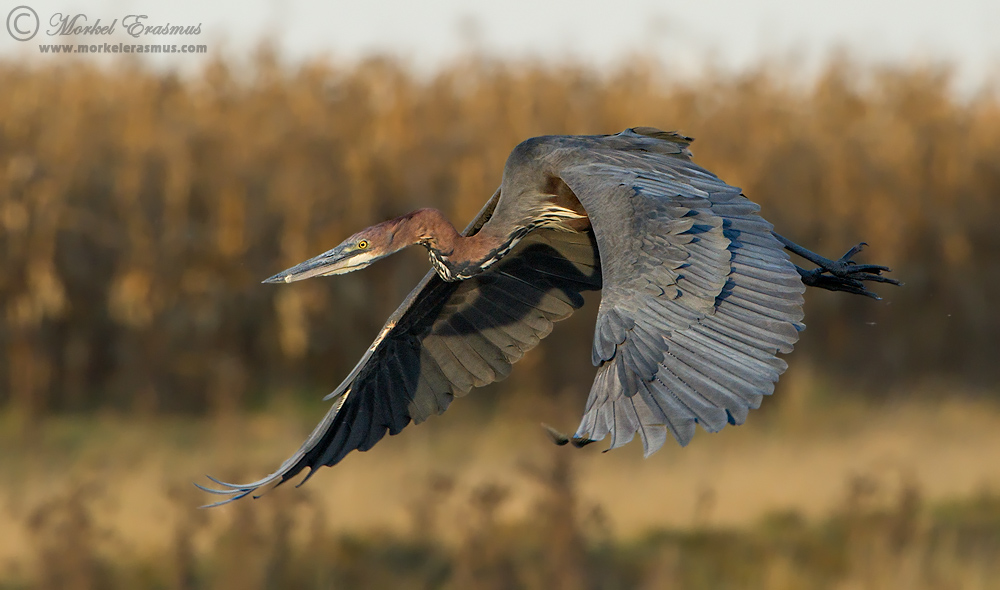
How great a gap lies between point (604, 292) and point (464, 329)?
45.0 inches

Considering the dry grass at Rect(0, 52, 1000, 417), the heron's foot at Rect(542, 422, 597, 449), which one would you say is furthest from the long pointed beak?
the dry grass at Rect(0, 52, 1000, 417)

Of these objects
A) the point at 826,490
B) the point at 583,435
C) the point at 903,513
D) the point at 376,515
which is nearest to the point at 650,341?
the point at 583,435

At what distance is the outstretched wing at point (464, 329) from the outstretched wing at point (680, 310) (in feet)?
2.57

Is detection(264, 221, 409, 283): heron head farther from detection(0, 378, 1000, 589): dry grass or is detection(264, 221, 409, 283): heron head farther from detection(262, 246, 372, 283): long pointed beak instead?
detection(0, 378, 1000, 589): dry grass

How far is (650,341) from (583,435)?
320 millimetres

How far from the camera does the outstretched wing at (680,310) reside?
2.82 meters

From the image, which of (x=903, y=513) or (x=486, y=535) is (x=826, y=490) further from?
(x=486, y=535)

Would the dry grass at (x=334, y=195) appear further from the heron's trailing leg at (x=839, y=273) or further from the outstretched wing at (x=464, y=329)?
the outstretched wing at (x=464, y=329)

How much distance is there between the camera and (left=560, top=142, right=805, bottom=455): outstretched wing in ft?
9.25

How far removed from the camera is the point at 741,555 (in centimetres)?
649

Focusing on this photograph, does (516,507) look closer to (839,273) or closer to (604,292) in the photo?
(839,273)

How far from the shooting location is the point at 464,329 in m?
4.13

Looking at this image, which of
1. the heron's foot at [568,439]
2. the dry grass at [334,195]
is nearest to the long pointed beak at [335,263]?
the heron's foot at [568,439]

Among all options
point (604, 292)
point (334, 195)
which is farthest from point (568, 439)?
point (334, 195)
